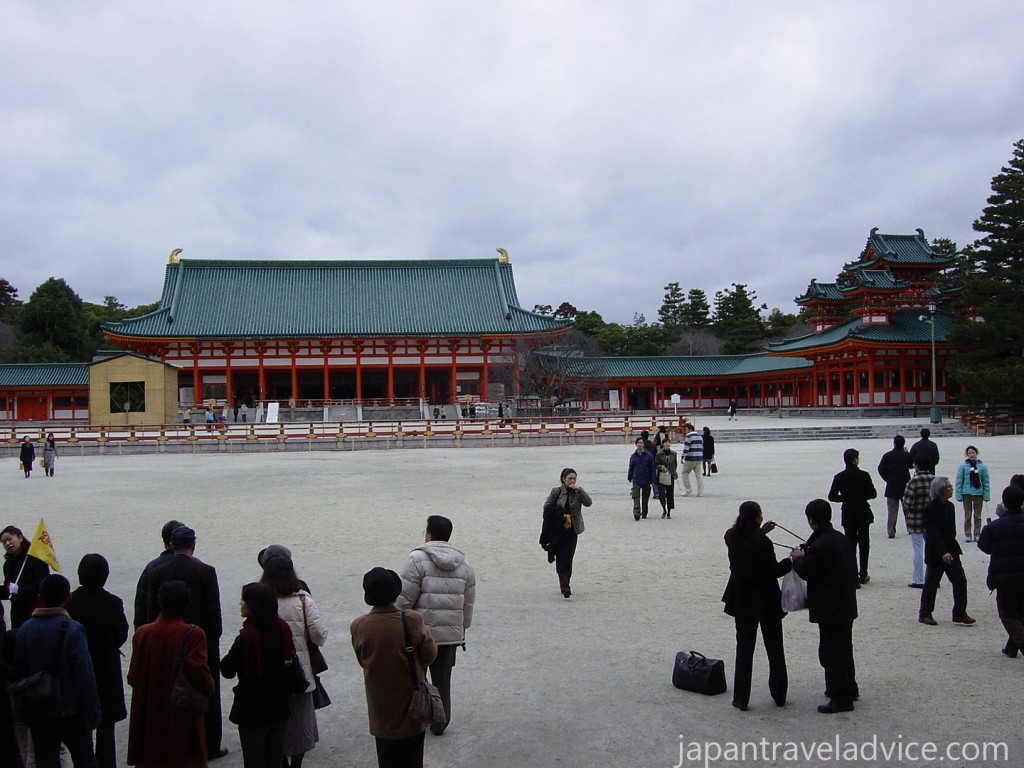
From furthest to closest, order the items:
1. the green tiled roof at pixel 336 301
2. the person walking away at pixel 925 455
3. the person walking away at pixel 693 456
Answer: the green tiled roof at pixel 336 301, the person walking away at pixel 693 456, the person walking away at pixel 925 455

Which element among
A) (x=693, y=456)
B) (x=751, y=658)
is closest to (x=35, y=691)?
(x=751, y=658)

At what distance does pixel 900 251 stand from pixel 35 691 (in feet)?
167

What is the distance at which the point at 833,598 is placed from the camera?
5.32 m

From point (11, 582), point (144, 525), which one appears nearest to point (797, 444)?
point (144, 525)

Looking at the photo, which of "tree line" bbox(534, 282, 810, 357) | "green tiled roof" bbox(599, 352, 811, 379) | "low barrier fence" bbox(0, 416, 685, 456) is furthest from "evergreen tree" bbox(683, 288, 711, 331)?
"low barrier fence" bbox(0, 416, 685, 456)

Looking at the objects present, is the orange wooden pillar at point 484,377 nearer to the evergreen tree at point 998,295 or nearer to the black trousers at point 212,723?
the evergreen tree at point 998,295

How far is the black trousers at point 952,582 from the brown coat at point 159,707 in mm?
5914

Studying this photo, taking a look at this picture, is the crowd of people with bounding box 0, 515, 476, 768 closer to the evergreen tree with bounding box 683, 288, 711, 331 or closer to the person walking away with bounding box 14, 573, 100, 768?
the person walking away with bounding box 14, 573, 100, 768

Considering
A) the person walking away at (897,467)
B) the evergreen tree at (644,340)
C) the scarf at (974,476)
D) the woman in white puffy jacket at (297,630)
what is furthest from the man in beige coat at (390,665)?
the evergreen tree at (644,340)

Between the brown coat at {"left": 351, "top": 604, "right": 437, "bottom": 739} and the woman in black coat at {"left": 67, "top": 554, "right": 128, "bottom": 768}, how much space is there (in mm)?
1547

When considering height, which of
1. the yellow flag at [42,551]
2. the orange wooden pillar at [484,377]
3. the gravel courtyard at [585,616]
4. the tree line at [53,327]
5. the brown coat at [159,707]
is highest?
the tree line at [53,327]

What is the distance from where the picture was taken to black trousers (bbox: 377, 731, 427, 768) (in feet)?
13.3

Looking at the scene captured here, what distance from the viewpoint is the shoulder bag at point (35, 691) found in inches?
162

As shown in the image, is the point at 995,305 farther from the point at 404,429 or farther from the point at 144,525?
the point at 144,525
